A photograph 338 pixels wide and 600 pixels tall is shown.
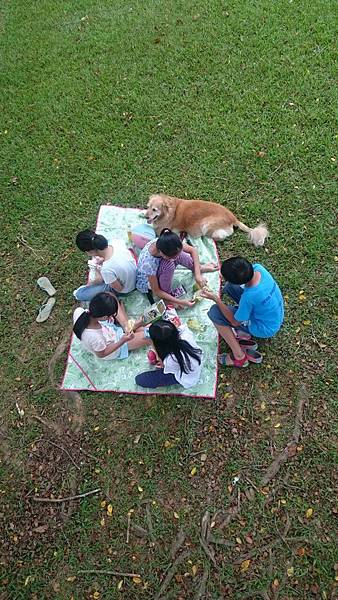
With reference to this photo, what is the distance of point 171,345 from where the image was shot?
4164 mm

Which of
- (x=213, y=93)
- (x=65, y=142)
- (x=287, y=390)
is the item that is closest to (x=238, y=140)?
(x=213, y=93)

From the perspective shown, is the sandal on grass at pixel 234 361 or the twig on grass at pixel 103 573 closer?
the twig on grass at pixel 103 573

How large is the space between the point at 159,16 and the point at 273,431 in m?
6.97

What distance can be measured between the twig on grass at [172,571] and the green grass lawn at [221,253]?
0.07 ft

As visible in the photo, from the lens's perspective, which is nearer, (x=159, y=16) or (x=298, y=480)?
(x=298, y=480)

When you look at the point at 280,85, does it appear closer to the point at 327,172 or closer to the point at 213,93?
the point at 213,93

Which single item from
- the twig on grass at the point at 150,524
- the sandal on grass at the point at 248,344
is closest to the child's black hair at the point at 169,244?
the sandal on grass at the point at 248,344

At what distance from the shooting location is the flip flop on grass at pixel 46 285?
213 inches

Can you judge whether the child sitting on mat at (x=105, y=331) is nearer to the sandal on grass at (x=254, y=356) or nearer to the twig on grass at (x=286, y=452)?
the sandal on grass at (x=254, y=356)

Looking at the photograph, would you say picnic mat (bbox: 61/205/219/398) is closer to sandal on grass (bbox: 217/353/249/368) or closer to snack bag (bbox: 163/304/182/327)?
sandal on grass (bbox: 217/353/249/368)

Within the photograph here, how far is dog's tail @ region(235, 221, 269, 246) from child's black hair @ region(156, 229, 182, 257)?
1.26 m

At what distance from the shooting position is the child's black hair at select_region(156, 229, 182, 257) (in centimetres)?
435

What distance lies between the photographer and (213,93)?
6.78 metres

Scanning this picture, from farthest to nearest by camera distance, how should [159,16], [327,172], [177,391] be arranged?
1. [159,16]
2. [327,172]
3. [177,391]
